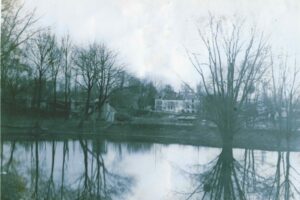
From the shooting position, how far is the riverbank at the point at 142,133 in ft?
98.5

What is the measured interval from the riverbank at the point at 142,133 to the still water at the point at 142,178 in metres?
10.8

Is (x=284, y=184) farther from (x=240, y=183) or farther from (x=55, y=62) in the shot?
(x=55, y=62)

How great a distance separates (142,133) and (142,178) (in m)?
23.1

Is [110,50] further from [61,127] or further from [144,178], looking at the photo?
[144,178]

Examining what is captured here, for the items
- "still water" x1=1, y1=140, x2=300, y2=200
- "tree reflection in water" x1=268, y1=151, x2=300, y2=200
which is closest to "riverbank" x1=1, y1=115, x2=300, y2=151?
"still water" x1=1, y1=140, x2=300, y2=200

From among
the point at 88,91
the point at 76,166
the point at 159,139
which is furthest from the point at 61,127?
the point at 76,166

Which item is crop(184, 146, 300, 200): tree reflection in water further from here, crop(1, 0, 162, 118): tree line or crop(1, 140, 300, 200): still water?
crop(1, 0, 162, 118): tree line

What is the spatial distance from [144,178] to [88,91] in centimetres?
3031

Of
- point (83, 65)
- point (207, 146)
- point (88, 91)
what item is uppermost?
point (83, 65)

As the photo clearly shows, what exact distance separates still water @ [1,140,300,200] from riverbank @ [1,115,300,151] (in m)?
10.8

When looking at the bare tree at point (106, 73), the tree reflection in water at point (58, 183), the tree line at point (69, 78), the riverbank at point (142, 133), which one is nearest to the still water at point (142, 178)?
the tree reflection in water at point (58, 183)

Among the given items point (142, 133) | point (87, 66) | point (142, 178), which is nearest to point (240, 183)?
point (142, 178)

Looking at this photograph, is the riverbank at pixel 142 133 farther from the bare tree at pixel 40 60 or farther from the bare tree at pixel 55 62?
the bare tree at pixel 55 62

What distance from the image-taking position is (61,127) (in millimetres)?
37281
